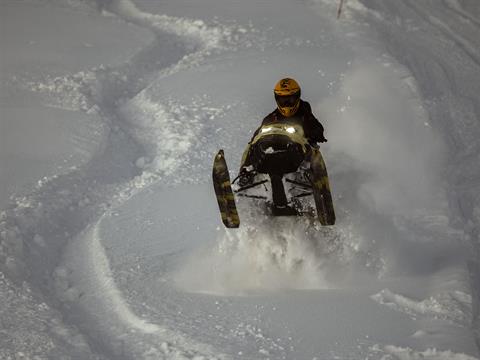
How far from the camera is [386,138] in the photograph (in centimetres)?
1027

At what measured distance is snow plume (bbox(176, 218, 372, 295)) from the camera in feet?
24.5

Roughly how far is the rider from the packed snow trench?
49 cm

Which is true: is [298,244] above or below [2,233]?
above

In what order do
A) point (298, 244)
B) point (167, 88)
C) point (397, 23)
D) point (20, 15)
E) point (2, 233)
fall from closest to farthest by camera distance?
point (298, 244) → point (2, 233) → point (167, 88) → point (397, 23) → point (20, 15)

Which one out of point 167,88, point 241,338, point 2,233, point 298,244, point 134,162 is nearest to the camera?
point 241,338

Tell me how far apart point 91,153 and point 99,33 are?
6.72m

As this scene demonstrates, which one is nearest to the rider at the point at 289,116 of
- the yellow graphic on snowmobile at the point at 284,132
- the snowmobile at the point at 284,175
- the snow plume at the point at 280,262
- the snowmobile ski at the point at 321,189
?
the snowmobile at the point at 284,175

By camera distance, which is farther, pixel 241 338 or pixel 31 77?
pixel 31 77

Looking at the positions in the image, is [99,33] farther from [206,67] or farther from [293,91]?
[293,91]

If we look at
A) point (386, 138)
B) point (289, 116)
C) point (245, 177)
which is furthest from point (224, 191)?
Answer: point (386, 138)

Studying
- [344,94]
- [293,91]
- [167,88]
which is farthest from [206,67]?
[293,91]

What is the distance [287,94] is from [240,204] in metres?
1.49

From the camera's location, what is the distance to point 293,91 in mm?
7711

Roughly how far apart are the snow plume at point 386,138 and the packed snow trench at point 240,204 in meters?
0.04
